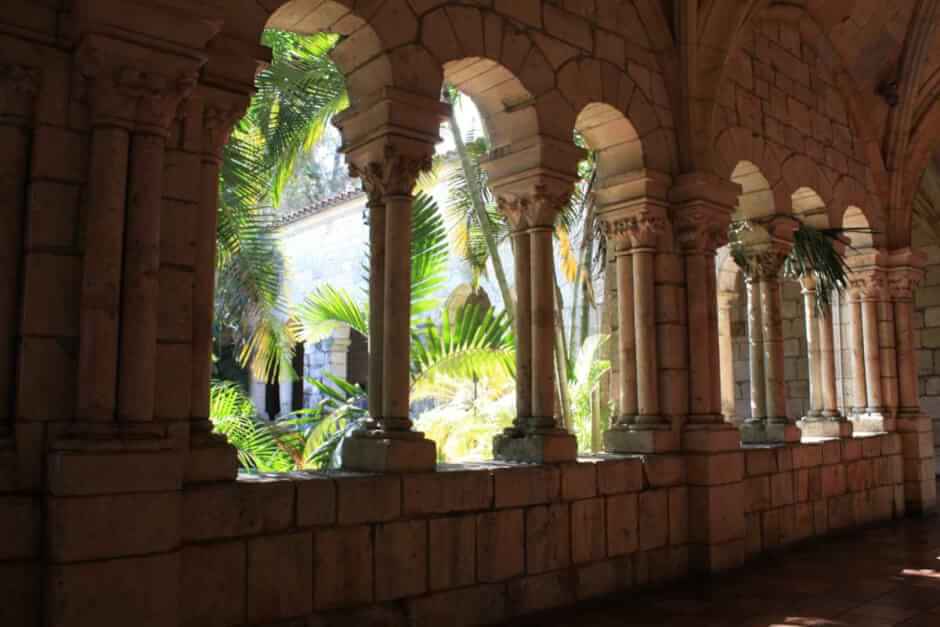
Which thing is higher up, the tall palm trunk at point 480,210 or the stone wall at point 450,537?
the tall palm trunk at point 480,210

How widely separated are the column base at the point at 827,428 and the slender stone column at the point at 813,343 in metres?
0.07

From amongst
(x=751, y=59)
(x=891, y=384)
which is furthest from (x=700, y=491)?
(x=891, y=384)

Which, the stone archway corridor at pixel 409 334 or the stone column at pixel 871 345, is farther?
the stone column at pixel 871 345

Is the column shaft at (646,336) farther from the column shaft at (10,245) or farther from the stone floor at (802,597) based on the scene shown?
the column shaft at (10,245)

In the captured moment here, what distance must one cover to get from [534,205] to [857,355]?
443cm

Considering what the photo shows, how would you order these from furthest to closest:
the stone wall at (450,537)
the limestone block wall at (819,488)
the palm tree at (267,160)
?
1. the palm tree at (267,160)
2. the limestone block wall at (819,488)
3. the stone wall at (450,537)

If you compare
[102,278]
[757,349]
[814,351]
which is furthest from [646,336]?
[102,278]

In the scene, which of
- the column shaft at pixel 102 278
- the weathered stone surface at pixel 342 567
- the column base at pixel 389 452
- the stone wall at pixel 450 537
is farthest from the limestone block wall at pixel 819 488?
the column shaft at pixel 102 278

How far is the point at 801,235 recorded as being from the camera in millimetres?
6449

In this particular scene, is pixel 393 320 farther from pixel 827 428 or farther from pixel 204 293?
pixel 827 428

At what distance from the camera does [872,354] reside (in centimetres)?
744

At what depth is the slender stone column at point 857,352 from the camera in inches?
292

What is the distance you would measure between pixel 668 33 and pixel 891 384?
413 centimetres

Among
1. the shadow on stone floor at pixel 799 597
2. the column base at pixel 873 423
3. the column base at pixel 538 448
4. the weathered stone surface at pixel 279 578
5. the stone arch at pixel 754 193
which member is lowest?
the shadow on stone floor at pixel 799 597
